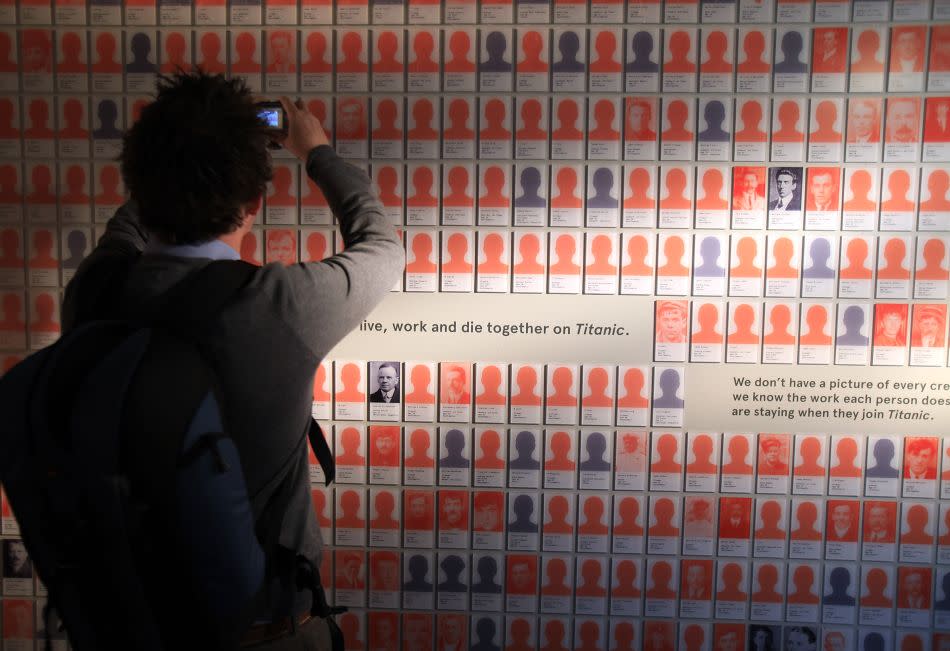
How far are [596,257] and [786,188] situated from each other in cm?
63

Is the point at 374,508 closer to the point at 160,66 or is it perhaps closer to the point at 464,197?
the point at 464,197

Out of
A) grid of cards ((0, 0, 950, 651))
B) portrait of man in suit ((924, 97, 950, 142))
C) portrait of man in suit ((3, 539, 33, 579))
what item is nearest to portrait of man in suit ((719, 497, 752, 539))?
grid of cards ((0, 0, 950, 651))

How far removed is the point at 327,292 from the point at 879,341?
1.80m

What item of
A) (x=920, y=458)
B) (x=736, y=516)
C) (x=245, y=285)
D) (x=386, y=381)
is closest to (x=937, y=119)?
(x=920, y=458)

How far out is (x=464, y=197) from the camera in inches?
82.1

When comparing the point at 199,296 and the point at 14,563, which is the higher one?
the point at 199,296

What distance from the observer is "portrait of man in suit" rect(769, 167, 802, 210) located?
80.1 inches

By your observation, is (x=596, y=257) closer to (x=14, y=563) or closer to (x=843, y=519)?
(x=843, y=519)

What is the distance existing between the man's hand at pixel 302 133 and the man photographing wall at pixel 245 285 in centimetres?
21

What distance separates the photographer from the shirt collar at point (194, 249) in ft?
3.78

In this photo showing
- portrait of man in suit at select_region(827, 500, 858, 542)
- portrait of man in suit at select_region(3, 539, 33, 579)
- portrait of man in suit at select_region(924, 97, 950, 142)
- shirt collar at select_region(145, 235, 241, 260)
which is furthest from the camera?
portrait of man in suit at select_region(3, 539, 33, 579)

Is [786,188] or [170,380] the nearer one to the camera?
[170,380]

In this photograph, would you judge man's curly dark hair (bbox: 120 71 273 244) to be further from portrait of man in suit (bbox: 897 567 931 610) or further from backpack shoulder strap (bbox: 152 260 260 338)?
portrait of man in suit (bbox: 897 567 931 610)

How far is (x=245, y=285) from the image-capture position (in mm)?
1093
